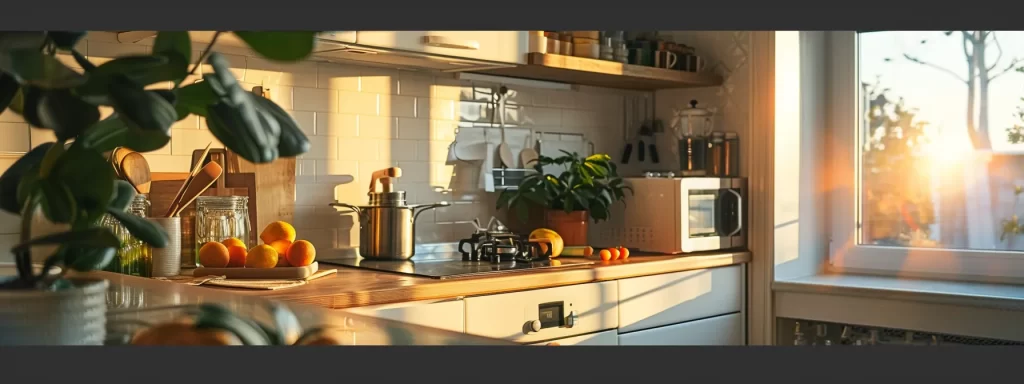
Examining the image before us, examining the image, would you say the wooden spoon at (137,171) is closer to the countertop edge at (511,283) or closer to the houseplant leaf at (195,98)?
the countertop edge at (511,283)

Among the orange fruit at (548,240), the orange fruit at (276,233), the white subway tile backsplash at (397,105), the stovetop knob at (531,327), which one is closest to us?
the orange fruit at (276,233)

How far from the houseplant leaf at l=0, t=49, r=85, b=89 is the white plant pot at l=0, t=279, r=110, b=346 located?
228 mm

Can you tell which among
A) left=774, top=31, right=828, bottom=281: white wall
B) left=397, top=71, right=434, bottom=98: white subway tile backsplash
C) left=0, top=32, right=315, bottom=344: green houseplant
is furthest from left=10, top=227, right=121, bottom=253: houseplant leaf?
left=774, top=31, right=828, bottom=281: white wall

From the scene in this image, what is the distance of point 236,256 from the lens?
2482 millimetres

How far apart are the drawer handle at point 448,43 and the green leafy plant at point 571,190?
2.00 ft

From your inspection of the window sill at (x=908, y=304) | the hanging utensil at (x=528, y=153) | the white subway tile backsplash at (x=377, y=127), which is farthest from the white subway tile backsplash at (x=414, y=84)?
the window sill at (x=908, y=304)

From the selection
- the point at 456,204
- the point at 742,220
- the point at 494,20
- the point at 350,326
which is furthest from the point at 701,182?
the point at 494,20

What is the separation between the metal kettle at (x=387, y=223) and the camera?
118 inches

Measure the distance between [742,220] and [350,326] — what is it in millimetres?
2915

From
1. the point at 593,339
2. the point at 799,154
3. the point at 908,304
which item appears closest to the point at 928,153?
the point at 799,154

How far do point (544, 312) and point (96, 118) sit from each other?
2266 millimetres

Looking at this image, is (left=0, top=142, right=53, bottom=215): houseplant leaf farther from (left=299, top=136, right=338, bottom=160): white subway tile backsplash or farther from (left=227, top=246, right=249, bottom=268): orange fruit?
(left=299, top=136, right=338, bottom=160): white subway tile backsplash

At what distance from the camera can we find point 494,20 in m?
0.57

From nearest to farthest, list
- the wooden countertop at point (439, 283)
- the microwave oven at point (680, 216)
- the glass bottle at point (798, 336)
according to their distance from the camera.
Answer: the wooden countertop at point (439, 283)
the microwave oven at point (680, 216)
the glass bottle at point (798, 336)
